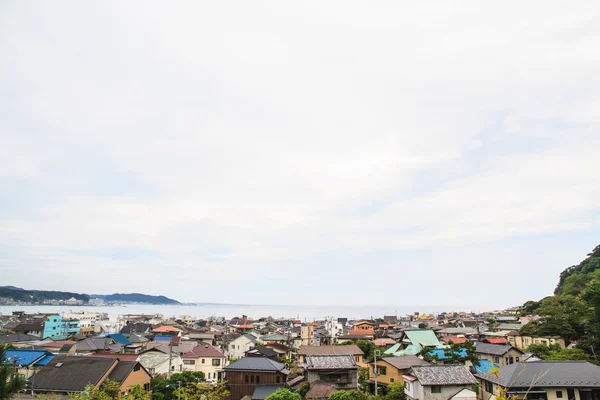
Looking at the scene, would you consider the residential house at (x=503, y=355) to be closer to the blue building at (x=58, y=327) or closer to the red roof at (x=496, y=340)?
the red roof at (x=496, y=340)

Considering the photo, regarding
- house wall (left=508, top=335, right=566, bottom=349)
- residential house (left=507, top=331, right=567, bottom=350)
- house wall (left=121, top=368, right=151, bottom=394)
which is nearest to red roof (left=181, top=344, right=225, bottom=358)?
house wall (left=121, top=368, right=151, bottom=394)

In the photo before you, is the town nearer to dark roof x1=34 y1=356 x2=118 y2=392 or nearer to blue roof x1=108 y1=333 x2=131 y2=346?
dark roof x1=34 y1=356 x2=118 y2=392

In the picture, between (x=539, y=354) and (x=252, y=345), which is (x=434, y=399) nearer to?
(x=539, y=354)

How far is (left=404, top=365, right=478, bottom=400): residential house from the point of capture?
95.1 ft

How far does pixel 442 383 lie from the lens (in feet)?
96.1

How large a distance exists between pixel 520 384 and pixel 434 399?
6400 mm

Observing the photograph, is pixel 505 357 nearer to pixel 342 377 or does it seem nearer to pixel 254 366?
pixel 342 377

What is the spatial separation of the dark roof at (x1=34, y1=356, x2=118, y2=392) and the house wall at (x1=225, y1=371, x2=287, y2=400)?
10.6 meters

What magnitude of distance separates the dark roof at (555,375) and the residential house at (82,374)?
29.0 metres

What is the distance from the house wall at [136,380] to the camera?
3090 centimetres

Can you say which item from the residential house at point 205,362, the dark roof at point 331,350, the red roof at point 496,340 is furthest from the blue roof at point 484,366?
the residential house at point 205,362

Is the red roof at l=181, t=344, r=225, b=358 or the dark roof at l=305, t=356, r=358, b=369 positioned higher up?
the dark roof at l=305, t=356, r=358, b=369

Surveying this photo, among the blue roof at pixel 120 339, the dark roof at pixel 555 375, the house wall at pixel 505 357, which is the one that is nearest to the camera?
the dark roof at pixel 555 375

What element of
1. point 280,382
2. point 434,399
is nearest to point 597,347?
point 434,399
